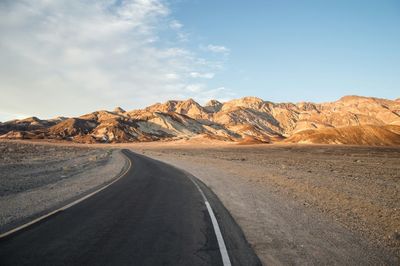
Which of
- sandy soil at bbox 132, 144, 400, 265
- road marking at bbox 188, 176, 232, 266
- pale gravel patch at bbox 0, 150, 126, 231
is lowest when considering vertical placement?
sandy soil at bbox 132, 144, 400, 265

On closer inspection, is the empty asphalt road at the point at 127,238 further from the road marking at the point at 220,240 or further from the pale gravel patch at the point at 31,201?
the pale gravel patch at the point at 31,201

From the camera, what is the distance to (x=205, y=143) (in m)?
127

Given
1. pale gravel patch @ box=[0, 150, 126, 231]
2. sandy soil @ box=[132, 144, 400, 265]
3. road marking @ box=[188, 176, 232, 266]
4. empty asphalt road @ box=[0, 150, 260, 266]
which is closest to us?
empty asphalt road @ box=[0, 150, 260, 266]

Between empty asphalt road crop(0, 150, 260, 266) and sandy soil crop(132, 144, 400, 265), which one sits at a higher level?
empty asphalt road crop(0, 150, 260, 266)

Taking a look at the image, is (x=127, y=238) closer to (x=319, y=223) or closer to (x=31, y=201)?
(x=319, y=223)

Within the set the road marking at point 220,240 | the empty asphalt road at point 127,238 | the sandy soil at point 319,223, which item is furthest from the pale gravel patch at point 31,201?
the sandy soil at point 319,223

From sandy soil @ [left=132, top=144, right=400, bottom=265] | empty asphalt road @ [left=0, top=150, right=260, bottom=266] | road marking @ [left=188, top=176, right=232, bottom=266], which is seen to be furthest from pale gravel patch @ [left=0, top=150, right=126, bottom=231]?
sandy soil @ [left=132, top=144, right=400, bottom=265]

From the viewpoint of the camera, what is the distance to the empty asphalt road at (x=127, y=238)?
599cm

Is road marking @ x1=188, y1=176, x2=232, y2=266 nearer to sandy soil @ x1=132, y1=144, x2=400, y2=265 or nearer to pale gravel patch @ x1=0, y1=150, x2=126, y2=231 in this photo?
sandy soil @ x1=132, y1=144, x2=400, y2=265

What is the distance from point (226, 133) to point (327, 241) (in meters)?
176

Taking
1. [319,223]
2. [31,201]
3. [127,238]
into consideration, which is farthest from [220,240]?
[31,201]

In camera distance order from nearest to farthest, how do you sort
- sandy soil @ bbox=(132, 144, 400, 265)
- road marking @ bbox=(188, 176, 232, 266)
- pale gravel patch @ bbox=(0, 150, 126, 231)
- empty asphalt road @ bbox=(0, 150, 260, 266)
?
empty asphalt road @ bbox=(0, 150, 260, 266)
road marking @ bbox=(188, 176, 232, 266)
sandy soil @ bbox=(132, 144, 400, 265)
pale gravel patch @ bbox=(0, 150, 126, 231)

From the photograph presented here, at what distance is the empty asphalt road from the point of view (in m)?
5.99

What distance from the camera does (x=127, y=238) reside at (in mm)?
7195
